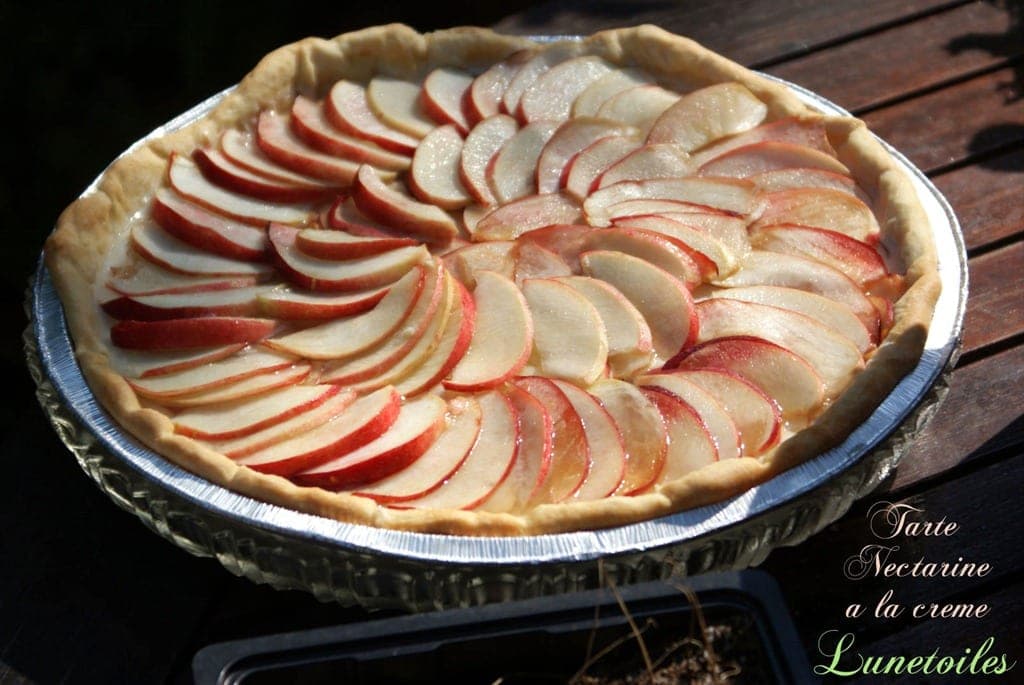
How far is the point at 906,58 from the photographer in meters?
3.96

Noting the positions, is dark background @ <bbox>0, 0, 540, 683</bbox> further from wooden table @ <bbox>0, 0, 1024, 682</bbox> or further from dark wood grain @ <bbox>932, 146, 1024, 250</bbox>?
dark wood grain @ <bbox>932, 146, 1024, 250</bbox>

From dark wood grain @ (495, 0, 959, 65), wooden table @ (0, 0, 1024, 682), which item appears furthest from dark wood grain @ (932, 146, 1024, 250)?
dark wood grain @ (495, 0, 959, 65)

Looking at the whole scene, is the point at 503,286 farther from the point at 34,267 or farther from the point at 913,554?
the point at 34,267

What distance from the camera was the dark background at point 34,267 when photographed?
2301mm

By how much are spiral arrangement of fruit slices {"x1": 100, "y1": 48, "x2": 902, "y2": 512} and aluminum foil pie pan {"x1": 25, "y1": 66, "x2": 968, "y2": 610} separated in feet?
0.52

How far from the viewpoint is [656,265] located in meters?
2.87

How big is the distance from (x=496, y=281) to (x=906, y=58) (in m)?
1.97

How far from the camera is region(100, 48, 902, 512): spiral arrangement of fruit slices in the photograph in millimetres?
A: 2445

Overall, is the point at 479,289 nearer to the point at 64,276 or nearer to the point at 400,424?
the point at 400,424

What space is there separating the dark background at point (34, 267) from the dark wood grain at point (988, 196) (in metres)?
1.88

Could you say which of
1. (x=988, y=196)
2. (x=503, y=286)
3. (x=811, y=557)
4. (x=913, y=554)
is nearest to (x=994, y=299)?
(x=988, y=196)

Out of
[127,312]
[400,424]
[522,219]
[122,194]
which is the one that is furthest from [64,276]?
[522,219]

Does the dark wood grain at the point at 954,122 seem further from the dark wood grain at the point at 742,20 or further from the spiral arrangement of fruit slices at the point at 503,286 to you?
the spiral arrangement of fruit slices at the point at 503,286

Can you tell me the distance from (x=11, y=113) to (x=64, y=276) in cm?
133
